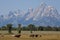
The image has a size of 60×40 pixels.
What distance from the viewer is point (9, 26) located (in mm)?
117375
